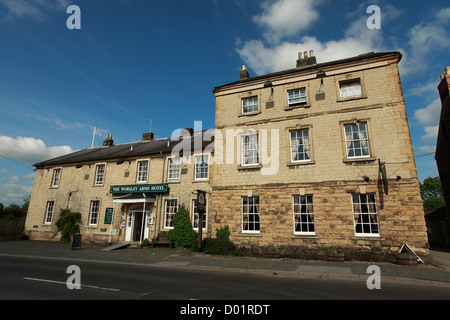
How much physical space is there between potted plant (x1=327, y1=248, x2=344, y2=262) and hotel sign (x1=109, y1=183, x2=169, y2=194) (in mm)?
11837

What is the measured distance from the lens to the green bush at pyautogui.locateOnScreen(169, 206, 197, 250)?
1681cm

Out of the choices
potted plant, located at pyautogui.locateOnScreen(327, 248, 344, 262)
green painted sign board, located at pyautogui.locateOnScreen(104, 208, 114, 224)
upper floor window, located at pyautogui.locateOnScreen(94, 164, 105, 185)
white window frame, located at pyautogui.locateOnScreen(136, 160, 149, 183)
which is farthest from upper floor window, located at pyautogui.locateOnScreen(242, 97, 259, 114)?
upper floor window, located at pyautogui.locateOnScreen(94, 164, 105, 185)

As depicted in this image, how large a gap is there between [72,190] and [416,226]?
25.7 meters

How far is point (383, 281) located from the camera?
320 inches

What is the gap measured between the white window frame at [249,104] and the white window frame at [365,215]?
7.93 metres

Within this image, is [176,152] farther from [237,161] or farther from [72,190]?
[72,190]

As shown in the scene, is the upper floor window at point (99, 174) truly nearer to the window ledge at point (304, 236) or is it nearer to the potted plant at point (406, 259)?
the window ledge at point (304, 236)

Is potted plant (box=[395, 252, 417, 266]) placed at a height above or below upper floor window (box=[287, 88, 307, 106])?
below

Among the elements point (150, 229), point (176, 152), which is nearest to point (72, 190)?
point (150, 229)

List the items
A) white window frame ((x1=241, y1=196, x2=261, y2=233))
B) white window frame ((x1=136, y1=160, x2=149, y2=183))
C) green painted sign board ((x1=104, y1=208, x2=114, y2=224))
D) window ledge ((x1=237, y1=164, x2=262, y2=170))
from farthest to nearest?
white window frame ((x1=136, y1=160, x2=149, y2=183)) < green painted sign board ((x1=104, y1=208, x2=114, y2=224)) < window ledge ((x1=237, y1=164, x2=262, y2=170)) < white window frame ((x1=241, y1=196, x2=261, y2=233))

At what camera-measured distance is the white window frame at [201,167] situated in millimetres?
18250

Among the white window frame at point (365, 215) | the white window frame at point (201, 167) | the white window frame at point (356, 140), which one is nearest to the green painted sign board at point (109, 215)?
the white window frame at point (201, 167)

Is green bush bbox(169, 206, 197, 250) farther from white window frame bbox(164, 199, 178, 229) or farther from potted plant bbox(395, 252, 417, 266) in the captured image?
potted plant bbox(395, 252, 417, 266)

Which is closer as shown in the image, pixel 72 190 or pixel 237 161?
pixel 237 161
